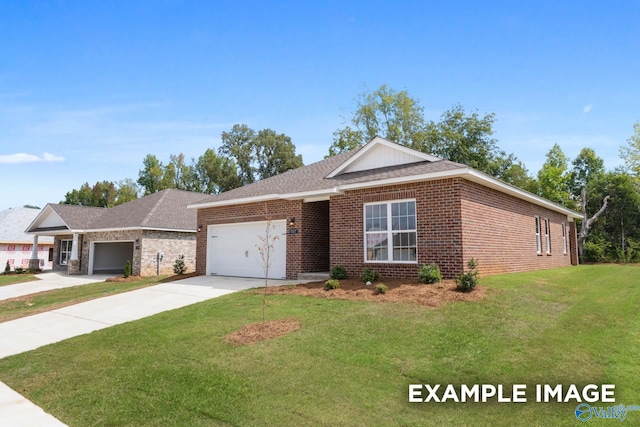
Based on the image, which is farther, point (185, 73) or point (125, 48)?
point (185, 73)

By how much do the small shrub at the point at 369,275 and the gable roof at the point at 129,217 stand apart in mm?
15518

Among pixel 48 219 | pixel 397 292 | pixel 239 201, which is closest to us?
pixel 397 292

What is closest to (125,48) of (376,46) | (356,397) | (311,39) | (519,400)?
(311,39)

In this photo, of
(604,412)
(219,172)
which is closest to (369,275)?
(604,412)

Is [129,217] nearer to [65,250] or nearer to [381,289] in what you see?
[65,250]

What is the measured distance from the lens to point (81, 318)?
10922 mm

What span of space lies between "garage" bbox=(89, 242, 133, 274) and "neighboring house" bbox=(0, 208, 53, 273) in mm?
8161

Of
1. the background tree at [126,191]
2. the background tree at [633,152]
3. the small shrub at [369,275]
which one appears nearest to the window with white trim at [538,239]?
the small shrub at [369,275]

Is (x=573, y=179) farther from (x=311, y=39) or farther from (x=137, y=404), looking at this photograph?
(x=137, y=404)

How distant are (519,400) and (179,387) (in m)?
4.45

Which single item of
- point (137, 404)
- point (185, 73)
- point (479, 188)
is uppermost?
point (185, 73)

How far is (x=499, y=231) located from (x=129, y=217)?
21561 millimetres

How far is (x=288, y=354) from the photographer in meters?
6.51

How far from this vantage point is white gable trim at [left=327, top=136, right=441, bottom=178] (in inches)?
535
